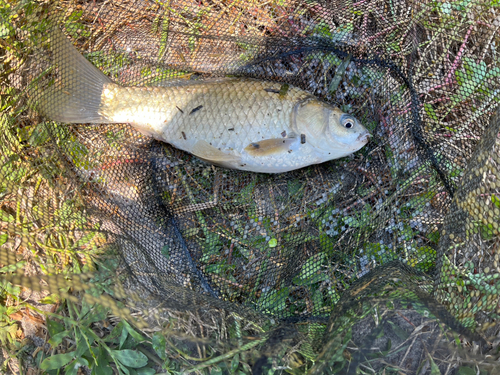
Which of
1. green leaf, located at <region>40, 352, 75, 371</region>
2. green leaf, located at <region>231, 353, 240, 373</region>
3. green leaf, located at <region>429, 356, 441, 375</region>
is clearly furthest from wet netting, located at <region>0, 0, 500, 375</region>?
green leaf, located at <region>429, 356, 441, 375</region>

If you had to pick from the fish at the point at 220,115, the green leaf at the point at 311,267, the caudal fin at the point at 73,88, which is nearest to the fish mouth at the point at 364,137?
the fish at the point at 220,115

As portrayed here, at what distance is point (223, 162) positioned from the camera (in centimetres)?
201

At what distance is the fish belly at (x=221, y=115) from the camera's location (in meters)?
1.94

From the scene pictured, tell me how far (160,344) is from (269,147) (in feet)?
3.93

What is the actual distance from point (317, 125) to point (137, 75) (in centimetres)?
116

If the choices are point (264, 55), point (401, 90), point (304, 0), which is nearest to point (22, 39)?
point (264, 55)

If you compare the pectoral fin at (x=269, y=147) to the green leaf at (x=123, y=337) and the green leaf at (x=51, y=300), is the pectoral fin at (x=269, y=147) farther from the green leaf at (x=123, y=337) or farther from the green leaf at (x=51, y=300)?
the green leaf at (x=51, y=300)

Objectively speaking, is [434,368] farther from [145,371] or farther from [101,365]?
[101,365]

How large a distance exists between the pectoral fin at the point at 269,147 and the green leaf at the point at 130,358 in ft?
4.06

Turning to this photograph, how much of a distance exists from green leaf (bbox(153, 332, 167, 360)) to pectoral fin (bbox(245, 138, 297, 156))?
3.58 ft

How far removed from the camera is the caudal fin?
2.00 meters

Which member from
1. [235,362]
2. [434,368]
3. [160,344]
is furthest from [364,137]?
[160,344]

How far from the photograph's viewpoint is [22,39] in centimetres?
210

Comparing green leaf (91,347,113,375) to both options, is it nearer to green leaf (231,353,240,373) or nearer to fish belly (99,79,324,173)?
green leaf (231,353,240,373)
